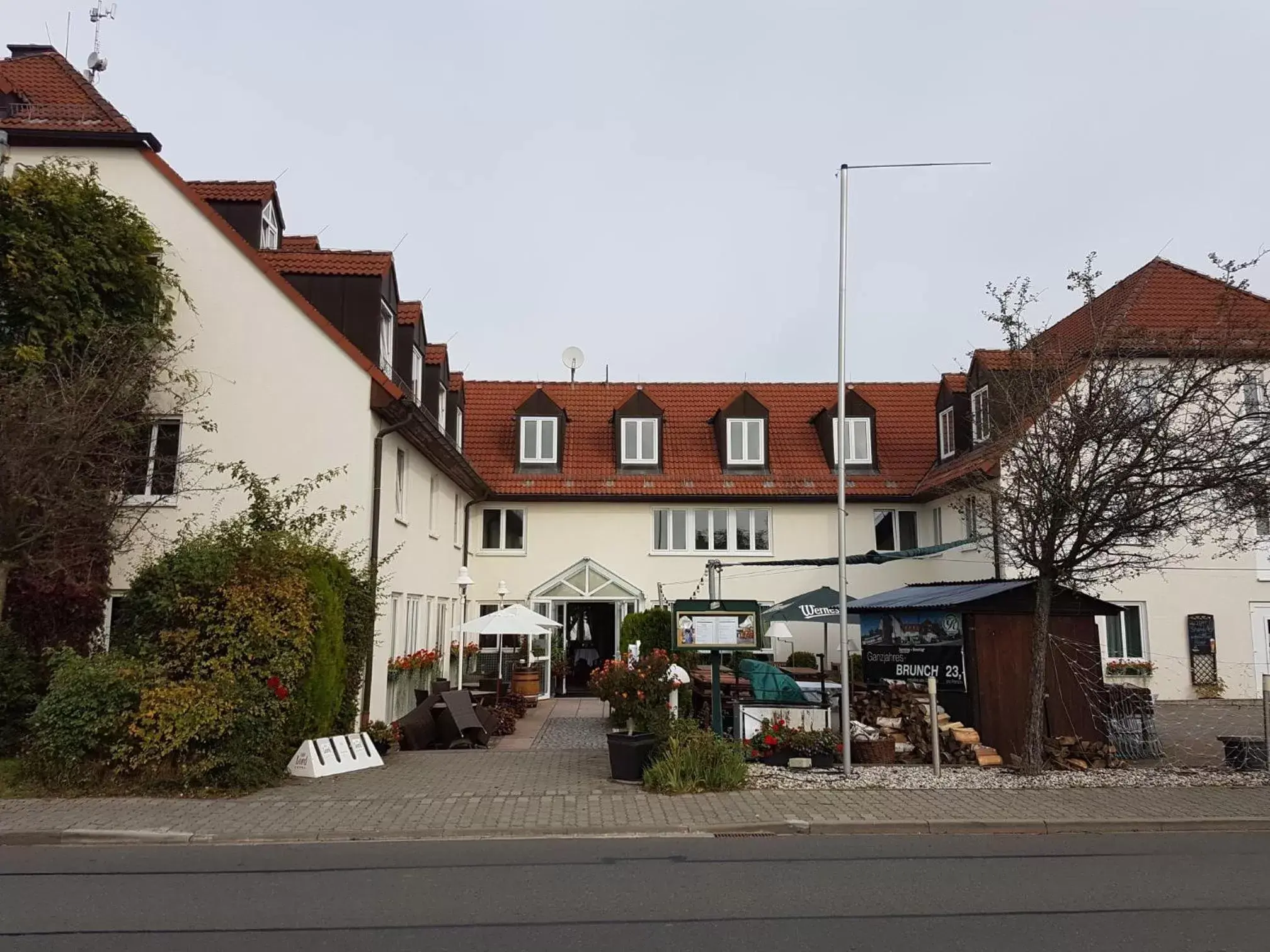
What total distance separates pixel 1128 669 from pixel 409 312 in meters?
18.2

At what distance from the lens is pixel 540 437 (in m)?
28.5

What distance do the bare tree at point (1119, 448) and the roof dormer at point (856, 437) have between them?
14.5 m

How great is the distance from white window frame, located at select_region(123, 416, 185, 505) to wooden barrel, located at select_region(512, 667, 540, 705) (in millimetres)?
9549

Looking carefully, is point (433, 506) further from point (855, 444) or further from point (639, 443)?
point (855, 444)

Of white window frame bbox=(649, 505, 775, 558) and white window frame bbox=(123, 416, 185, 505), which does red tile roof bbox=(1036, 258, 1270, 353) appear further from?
white window frame bbox=(123, 416, 185, 505)

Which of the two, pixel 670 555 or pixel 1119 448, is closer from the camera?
pixel 1119 448

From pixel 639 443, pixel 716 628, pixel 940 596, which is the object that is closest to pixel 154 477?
pixel 716 628

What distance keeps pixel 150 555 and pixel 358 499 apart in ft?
10.1

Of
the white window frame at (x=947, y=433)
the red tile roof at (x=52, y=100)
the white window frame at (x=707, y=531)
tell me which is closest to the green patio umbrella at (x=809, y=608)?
the white window frame at (x=707, y=531)

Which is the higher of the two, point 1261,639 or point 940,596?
point 940,596

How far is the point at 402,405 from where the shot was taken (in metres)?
16.9

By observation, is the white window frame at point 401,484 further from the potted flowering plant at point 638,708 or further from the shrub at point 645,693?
the shrub at point 645,693

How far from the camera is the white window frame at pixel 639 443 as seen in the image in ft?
93.2

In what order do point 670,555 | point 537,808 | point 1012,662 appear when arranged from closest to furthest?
point 537,808 < point 1012,662 < point 670,555
